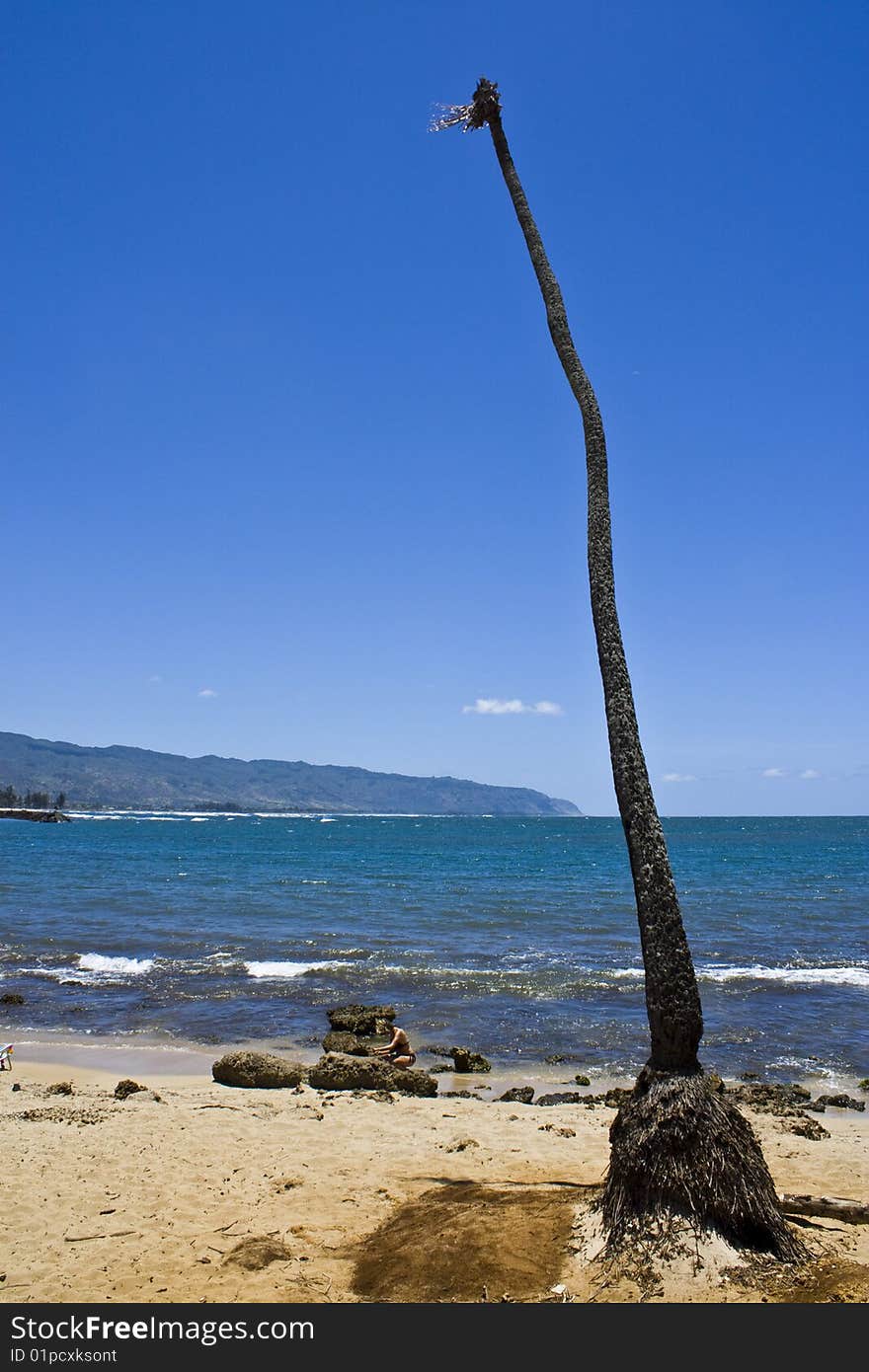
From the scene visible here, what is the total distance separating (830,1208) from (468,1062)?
787 centimetres

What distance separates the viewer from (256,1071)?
12578mm

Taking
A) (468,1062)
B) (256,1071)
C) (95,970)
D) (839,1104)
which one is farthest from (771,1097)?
(95,970)

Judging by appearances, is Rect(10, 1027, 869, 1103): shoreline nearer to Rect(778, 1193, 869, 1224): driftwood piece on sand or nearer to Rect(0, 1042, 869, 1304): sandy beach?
Rect(0, 1042, 869, 1304): sandy beach

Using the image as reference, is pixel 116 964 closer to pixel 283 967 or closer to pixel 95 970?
pixel 95 970

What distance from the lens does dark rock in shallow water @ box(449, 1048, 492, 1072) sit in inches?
540

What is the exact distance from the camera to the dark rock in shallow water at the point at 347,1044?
14266 mm

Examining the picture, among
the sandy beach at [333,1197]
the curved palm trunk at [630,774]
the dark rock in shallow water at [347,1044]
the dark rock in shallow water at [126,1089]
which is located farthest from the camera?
the dark rock in shallow water at [347,1044]

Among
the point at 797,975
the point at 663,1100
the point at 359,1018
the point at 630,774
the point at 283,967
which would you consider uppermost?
the point at 630,774

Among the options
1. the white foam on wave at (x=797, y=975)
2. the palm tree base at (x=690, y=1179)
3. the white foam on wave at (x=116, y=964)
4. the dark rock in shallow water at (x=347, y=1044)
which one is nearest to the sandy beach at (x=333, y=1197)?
the palm tree base at (x=690, y=1179)

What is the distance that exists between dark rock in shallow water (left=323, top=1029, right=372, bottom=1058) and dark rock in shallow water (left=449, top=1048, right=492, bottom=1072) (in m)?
1.47

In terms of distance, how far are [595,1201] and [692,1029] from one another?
5.30ft

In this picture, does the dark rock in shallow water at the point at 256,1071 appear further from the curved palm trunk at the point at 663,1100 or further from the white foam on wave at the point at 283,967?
the white foam on wave at the point at 283,967

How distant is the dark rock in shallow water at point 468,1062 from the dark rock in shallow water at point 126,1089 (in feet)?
15.6
